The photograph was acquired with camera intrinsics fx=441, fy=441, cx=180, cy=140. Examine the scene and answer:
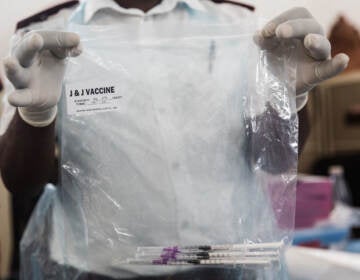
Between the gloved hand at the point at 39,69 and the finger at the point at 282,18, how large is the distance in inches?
9.0

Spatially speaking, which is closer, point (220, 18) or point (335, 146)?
point (220, 18)

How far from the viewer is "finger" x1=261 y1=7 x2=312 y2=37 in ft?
1.75

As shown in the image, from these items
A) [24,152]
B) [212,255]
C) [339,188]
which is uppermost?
[24,152]

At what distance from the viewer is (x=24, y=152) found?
59cm

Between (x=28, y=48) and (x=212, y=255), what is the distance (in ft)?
1.10

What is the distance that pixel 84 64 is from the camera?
0.58 m

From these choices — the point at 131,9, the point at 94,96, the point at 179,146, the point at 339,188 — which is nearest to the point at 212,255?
the point at 179,146

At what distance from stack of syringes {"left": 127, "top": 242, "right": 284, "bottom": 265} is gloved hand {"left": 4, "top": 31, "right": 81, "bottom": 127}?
0.22m

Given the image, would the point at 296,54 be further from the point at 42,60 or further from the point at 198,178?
the point at 42,60

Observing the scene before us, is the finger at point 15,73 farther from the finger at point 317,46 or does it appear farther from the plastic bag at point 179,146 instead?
the finger at point 317,46

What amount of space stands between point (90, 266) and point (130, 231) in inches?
3.3

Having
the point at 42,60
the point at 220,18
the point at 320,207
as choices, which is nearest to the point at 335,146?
the point at 320,207

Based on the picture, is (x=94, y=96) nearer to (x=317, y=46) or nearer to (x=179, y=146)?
(x=179, y=146)

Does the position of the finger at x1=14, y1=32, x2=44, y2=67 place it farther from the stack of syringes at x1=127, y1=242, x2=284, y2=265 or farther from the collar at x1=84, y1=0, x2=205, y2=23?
the stack of syringes at x1=127, y1=242, x2=284, y2=265
